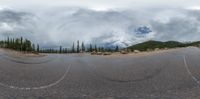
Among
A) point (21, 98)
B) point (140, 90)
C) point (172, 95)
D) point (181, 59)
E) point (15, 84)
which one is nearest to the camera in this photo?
point (21, 98)

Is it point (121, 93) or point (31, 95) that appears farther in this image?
point (121, 93)

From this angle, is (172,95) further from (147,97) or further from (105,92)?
(105,92)

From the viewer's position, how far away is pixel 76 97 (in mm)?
20547

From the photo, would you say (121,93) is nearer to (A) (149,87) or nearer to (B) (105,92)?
(B) (105,92)

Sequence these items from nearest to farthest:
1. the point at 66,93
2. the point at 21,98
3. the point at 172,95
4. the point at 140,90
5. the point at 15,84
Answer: the point at 21,98 < the point at 172,95 < the point at 66,93 < the point at 140,90 < the point at 15,84

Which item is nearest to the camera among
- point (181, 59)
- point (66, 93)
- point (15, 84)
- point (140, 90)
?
point (66, 93)

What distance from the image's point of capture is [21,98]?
19375 mm

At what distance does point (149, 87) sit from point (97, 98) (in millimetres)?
Answer: 6022

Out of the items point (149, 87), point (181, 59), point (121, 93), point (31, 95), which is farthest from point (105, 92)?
point (181, 59)

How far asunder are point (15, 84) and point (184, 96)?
10.6 metres

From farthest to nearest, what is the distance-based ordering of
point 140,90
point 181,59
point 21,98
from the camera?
point 181,59
point 140,90
point 21,98

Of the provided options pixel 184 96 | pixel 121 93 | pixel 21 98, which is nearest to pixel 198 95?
pixel 184 96

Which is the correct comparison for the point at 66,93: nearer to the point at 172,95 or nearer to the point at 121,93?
the point at 121,93

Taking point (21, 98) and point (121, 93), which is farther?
point (121, 93)
